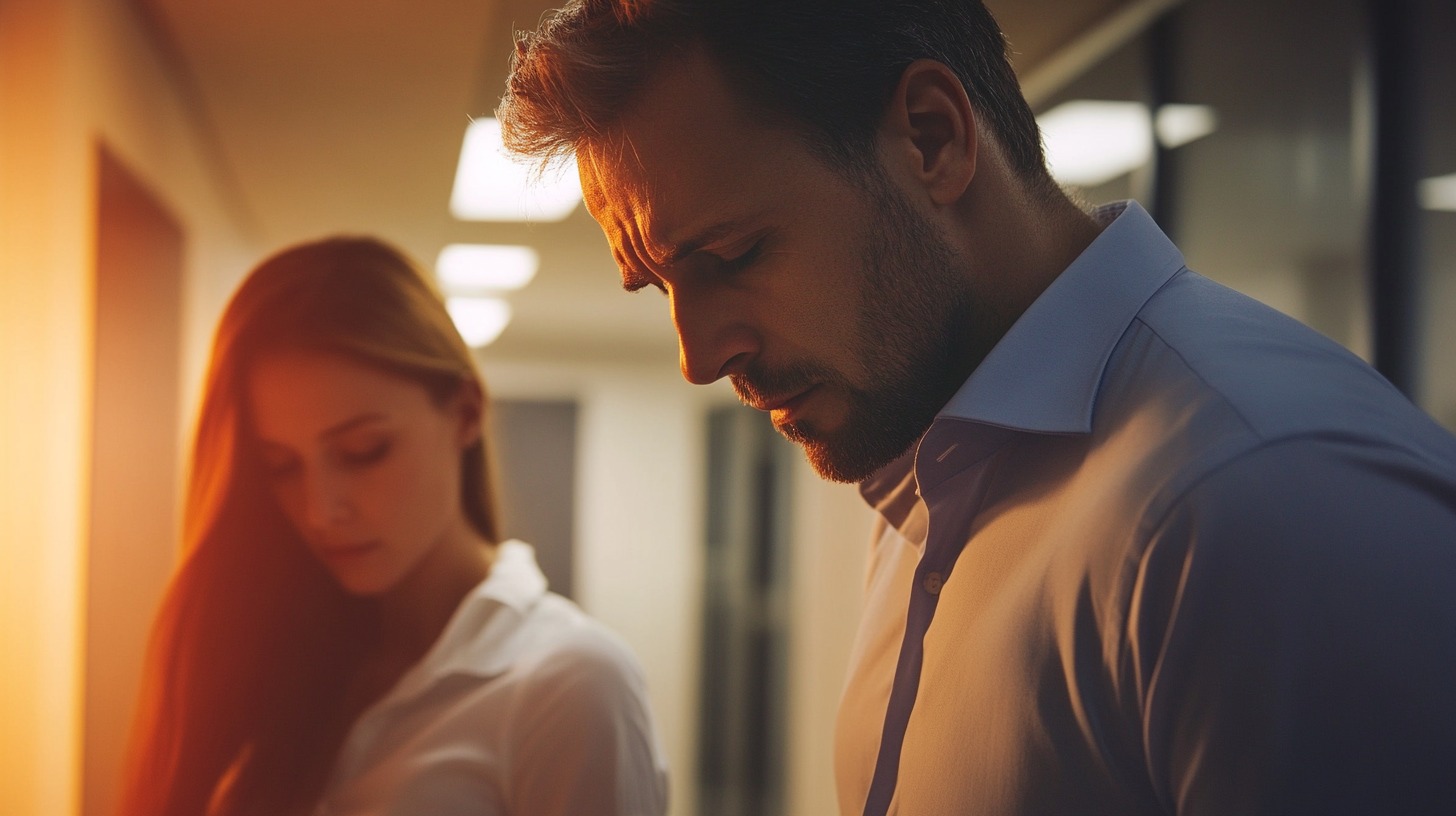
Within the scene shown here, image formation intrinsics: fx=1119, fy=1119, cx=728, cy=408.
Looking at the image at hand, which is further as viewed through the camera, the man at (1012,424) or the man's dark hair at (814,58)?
the man's dark hair at (814,58)

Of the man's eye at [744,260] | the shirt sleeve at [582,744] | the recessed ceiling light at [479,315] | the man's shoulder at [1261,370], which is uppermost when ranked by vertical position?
the recessed ceiling light at [479,315]

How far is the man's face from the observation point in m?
0.83

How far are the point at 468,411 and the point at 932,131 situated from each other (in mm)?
780

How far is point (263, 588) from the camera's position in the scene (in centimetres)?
142

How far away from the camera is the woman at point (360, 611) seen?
1.20 metres

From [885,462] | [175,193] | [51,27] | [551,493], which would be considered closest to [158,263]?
[175,193]

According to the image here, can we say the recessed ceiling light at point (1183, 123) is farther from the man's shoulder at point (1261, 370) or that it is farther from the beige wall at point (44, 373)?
the beige wall at point (44, 373)

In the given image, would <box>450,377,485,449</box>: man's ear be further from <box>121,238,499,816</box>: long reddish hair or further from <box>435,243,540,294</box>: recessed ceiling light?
<box>435,243,540,294</box>: recessed ceiling light

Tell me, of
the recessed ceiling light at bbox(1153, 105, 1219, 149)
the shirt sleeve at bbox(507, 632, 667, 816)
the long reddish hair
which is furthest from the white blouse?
the recessed ceiling light at bbox(1153, 105, 1219, 149)

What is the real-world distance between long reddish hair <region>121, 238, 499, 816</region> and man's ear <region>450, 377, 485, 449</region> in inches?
0.5

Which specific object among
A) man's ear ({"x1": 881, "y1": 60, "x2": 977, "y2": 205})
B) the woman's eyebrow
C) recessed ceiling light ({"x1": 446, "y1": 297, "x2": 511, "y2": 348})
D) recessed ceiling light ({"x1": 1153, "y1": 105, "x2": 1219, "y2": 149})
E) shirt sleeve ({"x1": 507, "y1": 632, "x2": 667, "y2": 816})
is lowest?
shirt sleeve ({"x1": 507, "y1": 632, "x2": 667, "y2": 816})

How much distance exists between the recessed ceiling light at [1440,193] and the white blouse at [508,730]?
1.29 meters

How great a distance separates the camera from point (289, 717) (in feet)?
4.43

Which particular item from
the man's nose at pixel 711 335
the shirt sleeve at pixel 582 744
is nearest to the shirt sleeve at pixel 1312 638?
the man's nose at pixel 711 335
